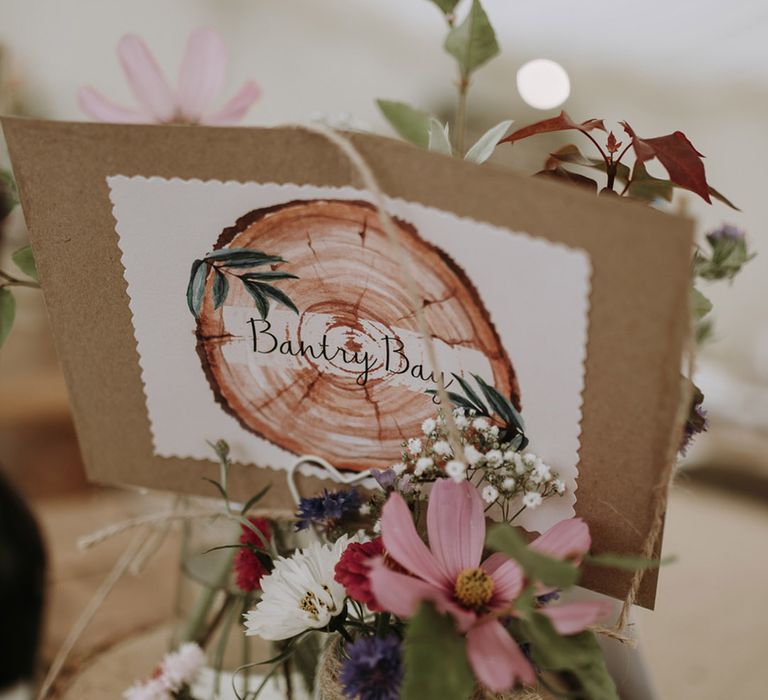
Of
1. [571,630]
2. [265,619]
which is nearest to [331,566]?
[265,619]

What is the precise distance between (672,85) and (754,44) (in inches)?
26.4

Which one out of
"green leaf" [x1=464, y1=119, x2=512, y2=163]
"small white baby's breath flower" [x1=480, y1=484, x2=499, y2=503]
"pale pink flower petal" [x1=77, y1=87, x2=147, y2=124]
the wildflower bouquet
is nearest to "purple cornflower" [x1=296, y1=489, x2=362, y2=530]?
the wildflower bouquet

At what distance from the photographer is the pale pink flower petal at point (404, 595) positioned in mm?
336

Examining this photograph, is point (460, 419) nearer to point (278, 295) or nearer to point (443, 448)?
point (443, 448)

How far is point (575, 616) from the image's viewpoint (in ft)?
1.13

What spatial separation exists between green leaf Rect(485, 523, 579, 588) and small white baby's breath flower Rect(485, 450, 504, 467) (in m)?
0.08

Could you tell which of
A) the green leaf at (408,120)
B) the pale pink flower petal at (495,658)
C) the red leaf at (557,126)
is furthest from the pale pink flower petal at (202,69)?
the pale pink flower petal at (495,658)

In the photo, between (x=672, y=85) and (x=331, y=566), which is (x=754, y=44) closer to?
(x=672, y=85)

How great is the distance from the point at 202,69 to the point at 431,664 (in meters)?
0.48

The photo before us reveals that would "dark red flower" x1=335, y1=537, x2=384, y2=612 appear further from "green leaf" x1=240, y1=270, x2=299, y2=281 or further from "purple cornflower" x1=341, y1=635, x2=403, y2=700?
"green leaf" x1=240, y1=270, x2=299, y2=281

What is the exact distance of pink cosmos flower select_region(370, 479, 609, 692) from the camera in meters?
0.34

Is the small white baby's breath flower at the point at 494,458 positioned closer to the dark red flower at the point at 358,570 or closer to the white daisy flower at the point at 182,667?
the dark red flower at the point at 358,570

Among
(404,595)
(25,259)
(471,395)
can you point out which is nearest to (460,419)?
(471,395)

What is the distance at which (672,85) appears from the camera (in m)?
4.46
